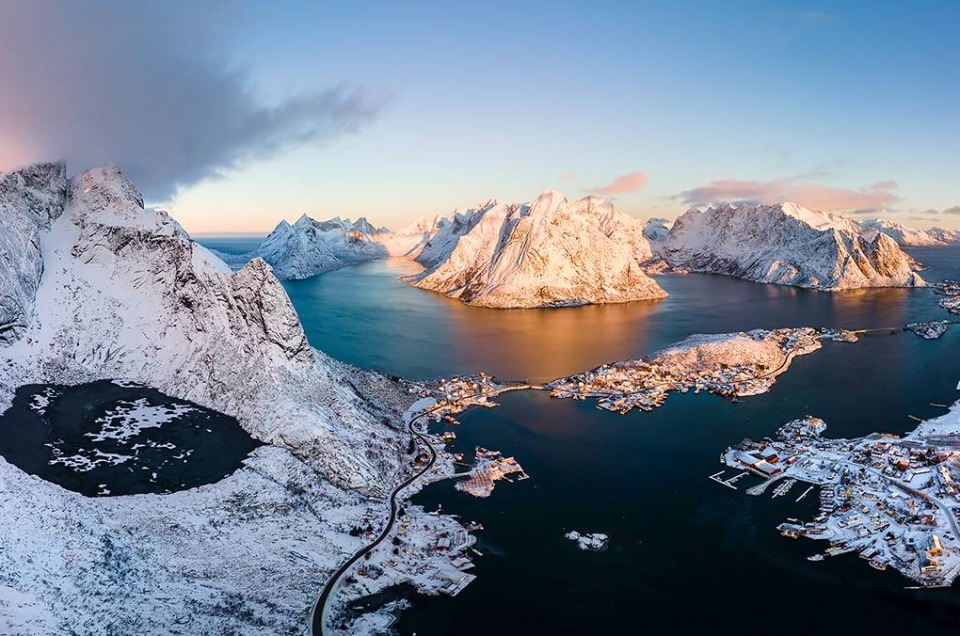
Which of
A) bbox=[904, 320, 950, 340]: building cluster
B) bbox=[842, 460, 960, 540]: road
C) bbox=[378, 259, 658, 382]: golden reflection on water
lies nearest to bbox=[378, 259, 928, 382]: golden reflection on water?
bbox=[378, 259, 658, 382]: golden reflection on water

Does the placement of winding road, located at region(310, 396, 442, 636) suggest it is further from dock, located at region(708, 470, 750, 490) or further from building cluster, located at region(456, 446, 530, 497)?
dock, located at region(708, 470, 750, 490)

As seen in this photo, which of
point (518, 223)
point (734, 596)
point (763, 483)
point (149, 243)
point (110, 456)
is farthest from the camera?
point (518, 223)

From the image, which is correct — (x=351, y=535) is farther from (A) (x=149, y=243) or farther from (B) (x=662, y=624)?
Answer: (A) (x=149, y=243)

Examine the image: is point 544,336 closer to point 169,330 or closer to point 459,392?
point 459,392

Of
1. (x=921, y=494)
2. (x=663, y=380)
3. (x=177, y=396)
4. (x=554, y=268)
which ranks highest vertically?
(x=554, y=268)

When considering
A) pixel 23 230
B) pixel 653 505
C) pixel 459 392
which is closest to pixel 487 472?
pixel 653 505

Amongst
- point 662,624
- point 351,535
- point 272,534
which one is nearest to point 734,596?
point 662,624
